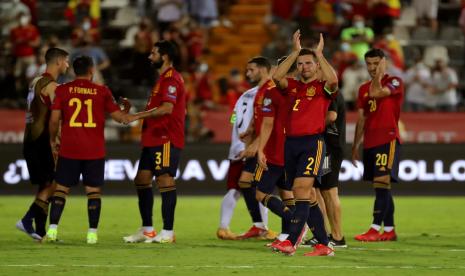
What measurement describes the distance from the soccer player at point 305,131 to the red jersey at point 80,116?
2585mm

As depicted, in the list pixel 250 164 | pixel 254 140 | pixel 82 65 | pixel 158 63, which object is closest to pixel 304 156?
pixel 254 140

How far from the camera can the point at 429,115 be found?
24766mm

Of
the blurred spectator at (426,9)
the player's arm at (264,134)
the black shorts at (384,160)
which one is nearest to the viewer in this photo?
the player's arm at (264,134)

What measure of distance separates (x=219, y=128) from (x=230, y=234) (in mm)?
9357

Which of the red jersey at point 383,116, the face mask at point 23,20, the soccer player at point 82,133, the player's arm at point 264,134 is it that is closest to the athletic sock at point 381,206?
the red jersey at point 383,116

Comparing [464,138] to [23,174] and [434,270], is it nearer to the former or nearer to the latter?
[23,174]

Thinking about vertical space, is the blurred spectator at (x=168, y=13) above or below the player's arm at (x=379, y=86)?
above

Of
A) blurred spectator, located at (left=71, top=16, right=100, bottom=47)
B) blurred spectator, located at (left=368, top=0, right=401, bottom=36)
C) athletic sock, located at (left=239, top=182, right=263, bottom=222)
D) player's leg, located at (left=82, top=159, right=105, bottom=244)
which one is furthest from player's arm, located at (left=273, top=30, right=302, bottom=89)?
blurred spectator, located at (left=71, top=16, right=100, bottom=47)

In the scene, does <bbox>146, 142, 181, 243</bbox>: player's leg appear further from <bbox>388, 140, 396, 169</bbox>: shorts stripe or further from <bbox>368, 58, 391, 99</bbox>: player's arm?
<bbox>388, 140, 396, 169</bbox>: shorts stripe

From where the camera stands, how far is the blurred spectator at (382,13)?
28.0m

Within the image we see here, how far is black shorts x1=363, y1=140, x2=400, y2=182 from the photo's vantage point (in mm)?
15898

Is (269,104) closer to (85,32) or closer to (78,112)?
(78,112)

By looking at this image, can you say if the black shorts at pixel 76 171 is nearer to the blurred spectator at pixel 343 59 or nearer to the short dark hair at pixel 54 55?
the short dark hair at pixel 54 55

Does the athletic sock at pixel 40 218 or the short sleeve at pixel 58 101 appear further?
the athletic sock at pixel 40 218
